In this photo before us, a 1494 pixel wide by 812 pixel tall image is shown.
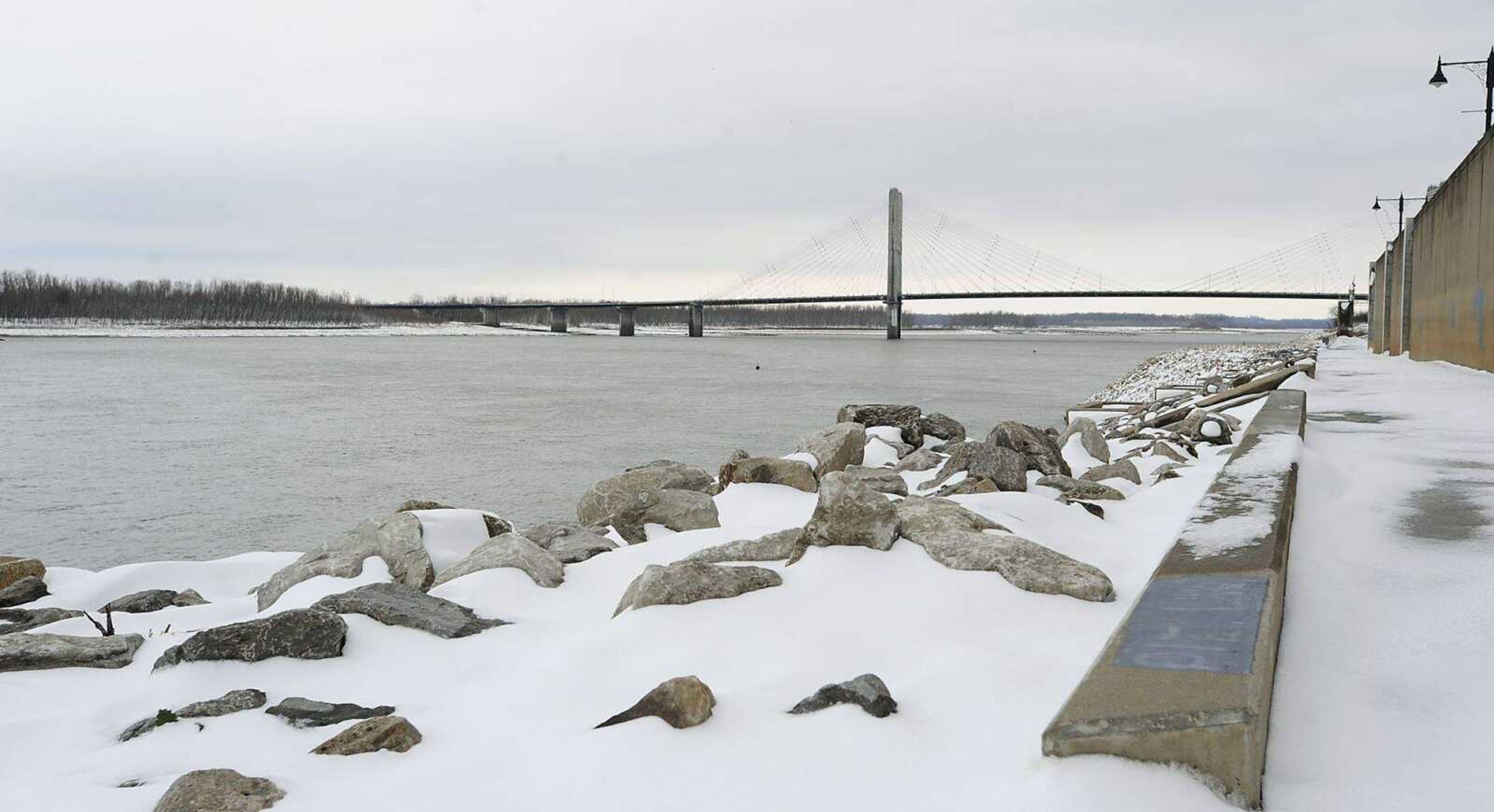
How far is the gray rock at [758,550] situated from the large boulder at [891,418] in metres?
6.40

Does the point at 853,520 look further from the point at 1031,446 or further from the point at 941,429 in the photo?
the point at 941,429

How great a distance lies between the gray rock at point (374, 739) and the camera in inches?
110

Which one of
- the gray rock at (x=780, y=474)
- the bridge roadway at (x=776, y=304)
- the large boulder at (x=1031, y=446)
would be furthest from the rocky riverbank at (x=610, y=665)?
the bridge roadway at (x=776, y=304)

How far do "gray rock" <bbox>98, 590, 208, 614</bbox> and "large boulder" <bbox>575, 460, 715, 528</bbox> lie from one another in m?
2.45

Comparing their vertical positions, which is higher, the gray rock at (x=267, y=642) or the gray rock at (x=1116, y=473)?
the gray rock at (x=1116, y=473)

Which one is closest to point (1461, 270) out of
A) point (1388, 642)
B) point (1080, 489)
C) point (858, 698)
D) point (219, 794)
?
point (1080, 489)

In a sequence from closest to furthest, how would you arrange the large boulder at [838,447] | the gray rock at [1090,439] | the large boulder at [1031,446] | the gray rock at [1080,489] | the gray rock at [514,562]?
the gray rock at [514,562] < the gray rock at [1080,489] < the large boulder at [1031,446] < the large boulder at [838,447] < the gray rock at [1090,439]

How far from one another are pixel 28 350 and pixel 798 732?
70.4m

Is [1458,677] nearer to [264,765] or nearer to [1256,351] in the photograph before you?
[264,765]

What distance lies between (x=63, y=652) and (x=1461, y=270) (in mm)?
17929

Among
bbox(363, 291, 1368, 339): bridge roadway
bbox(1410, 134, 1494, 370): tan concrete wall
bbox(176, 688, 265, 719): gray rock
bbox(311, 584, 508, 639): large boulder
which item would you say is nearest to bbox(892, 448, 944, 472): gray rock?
bbox(311, 584, 508, 639): large boulder

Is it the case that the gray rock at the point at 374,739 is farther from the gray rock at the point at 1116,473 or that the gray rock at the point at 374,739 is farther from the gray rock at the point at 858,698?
the gray rock at the point at 1116,473

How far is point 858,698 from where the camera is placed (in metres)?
2.74

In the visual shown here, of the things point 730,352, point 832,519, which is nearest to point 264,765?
point 832,519
